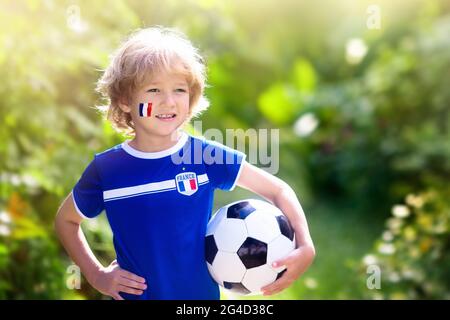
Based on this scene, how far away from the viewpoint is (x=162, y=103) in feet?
8.73

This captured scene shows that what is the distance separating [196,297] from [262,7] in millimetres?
9353

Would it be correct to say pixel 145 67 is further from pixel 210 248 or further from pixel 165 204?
pixel 210 248

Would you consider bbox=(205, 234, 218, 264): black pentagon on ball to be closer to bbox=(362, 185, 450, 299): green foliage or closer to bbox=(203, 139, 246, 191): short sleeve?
bbox=(203, 139, 246, 191): short sleeve

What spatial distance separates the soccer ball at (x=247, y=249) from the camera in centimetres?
269

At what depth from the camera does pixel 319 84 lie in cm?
970

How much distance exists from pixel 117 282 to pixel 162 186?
0.42 m

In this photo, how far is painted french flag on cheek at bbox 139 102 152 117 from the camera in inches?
105

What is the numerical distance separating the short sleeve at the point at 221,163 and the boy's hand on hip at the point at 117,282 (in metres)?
0.49

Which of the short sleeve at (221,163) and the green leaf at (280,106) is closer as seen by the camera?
the short sleeve at (221,163)

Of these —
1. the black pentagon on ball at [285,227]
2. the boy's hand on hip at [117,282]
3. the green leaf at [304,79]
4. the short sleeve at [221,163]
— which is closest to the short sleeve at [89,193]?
the boy's hand on hip at [117,282]

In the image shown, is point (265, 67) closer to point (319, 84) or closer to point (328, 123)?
point (319, 84)

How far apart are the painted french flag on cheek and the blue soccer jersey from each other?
16 cm

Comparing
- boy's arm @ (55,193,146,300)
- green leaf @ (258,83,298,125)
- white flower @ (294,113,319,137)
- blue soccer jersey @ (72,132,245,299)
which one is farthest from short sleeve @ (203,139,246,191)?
green leaf @ (258,83,298,125)

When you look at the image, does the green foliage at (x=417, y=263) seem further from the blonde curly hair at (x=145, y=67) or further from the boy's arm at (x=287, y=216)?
the blonde curly hair at (x=145, y=67)
